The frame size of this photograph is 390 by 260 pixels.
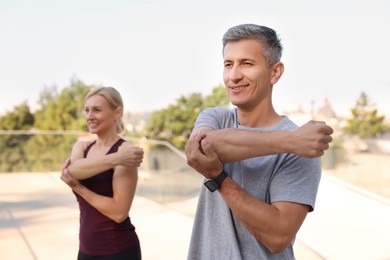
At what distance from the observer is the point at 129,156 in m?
2.13

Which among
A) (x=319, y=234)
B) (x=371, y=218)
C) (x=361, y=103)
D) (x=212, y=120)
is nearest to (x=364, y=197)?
(x=371, y=218)

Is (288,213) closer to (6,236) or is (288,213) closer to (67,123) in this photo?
(6,236)

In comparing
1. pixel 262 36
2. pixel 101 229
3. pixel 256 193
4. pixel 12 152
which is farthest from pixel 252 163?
pixel 12 152

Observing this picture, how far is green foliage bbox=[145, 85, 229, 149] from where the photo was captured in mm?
14914

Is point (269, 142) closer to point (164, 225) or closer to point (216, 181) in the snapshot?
point (216, 181)

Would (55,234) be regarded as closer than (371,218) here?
Yes

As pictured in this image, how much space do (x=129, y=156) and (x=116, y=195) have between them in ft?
0.58

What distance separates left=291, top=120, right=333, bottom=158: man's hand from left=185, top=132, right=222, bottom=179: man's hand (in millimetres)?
176

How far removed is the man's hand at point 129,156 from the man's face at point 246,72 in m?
0.91

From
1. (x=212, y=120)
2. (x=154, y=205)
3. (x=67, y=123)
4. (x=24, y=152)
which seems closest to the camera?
(x=212, y=120)

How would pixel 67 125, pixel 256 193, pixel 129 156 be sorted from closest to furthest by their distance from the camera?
1. pixel 256 193
2. pixel 129 156
3. pixel 67 125

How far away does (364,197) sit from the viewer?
7.75 metres

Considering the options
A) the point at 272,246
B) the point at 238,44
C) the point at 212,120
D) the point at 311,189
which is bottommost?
the point at 272,246

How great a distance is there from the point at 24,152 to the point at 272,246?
8.49m
